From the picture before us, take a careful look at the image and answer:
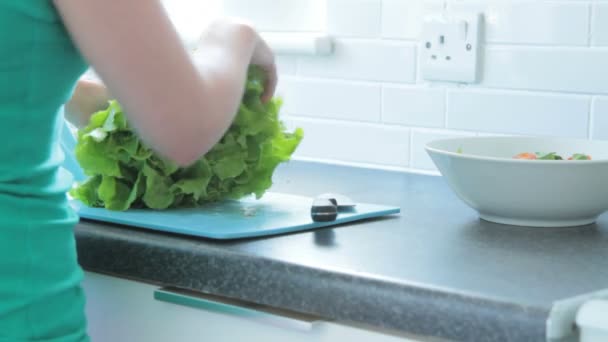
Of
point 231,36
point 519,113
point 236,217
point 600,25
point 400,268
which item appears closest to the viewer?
point 400,268

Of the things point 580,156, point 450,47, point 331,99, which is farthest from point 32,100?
point 331,99

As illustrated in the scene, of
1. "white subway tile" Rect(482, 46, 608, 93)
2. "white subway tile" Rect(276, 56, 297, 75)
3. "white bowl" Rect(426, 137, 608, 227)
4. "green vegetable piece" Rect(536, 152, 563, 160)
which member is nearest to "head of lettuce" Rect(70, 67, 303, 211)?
"white bowl" Rect(426, 137, 608, 227)

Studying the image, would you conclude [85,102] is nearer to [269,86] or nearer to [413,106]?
[269,86]

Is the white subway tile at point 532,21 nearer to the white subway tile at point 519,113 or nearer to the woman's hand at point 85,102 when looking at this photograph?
the white subway tile at point 519,113

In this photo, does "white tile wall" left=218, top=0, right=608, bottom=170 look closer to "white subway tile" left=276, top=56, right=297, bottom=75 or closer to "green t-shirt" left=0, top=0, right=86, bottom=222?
"white subway tile" left=276, top=56, right=297, bottom=75

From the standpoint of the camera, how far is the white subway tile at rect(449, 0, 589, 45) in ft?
5.39

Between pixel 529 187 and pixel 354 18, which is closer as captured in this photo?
pixel 529 187

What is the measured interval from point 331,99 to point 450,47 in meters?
0.30

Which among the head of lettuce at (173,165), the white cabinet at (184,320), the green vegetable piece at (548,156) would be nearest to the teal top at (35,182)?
the white cabinet at (184,320)

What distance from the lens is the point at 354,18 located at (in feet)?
6.35

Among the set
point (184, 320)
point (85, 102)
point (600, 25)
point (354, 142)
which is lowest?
point (184, 320)

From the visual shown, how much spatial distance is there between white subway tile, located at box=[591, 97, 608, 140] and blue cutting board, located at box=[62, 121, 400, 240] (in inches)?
17.2

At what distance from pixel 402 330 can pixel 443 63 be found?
0.87 metres

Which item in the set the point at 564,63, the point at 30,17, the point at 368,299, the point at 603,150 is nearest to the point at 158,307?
the point at 368,299
